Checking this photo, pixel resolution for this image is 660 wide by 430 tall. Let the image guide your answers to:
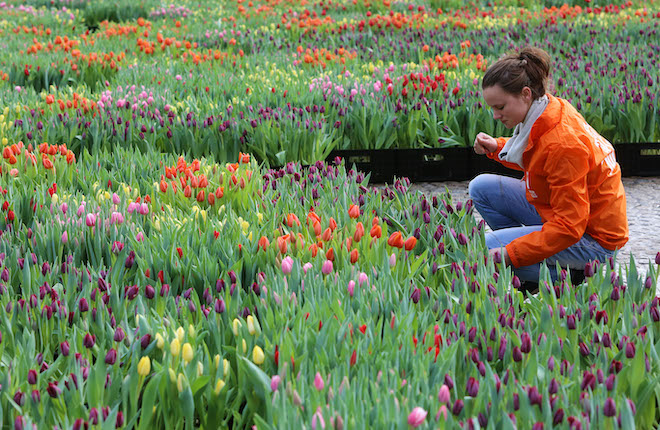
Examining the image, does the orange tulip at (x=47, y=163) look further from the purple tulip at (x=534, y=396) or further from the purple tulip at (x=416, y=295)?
the purple tulip at (x=534, y=396)

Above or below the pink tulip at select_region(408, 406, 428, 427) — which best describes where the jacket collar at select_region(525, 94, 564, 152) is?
above

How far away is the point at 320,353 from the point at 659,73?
214 inches

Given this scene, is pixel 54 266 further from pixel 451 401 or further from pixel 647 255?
pixel 647 255

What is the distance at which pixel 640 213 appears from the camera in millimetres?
4988

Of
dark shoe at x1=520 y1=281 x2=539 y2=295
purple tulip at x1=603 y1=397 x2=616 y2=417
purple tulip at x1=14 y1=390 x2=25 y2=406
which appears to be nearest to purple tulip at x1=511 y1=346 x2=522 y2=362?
purple tulip at x1=603 y1=397 x2=616 y2=417

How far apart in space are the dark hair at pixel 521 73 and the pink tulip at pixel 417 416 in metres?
1.98

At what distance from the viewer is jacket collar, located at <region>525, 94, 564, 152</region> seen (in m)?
3.14

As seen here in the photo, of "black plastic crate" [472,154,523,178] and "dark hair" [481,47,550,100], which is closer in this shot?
"dark hair" [481,47,550,100]

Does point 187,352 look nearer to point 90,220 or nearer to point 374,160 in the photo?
point 90,220

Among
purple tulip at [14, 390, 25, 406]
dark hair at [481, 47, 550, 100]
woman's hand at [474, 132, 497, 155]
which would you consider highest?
dark hair at [481, 47, 550, 100]

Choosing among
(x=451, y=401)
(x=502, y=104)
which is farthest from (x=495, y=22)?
(x=451, y=401)

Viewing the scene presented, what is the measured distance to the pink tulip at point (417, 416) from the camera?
63.2 inches

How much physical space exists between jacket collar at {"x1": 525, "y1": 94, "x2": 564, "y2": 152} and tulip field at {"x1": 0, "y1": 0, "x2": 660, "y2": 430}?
470 mm

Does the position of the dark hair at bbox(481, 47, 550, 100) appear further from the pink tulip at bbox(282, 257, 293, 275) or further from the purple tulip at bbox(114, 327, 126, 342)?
the purple tulip at bbox(114, 327, 126, 342)
